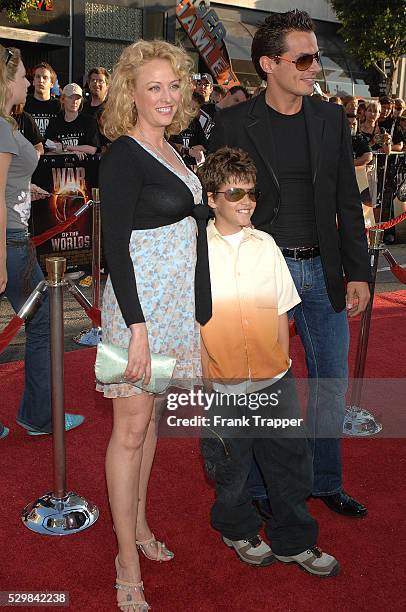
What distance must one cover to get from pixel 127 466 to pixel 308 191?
1385 millimetres

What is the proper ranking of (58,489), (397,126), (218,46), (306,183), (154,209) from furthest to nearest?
(218,46) → (397,126) → (58,489) → (306,183) → (154,209)

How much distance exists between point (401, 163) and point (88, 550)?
354 inches

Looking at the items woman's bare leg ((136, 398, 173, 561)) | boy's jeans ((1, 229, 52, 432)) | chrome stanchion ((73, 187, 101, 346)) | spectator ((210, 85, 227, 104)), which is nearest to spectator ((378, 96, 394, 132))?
spectator ((210, 85, 227, 104))

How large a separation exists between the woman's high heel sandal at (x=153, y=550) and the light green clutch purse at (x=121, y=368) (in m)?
0.85

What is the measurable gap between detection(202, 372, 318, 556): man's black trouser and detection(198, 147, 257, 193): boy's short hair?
82cm

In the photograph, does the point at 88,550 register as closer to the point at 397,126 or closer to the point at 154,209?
the point at 154,209

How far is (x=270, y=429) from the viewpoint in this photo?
9.59ft

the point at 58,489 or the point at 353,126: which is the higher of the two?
the point at 353,126

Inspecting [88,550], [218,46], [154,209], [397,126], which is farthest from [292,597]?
[218,46]

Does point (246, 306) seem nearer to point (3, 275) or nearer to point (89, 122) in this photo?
point (3, 275)

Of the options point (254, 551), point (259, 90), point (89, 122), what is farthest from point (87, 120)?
point (254, 551)

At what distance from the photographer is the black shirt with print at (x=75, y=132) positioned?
852 cm

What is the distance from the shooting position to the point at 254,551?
311 centimetres

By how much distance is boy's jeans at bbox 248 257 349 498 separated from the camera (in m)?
3.30
